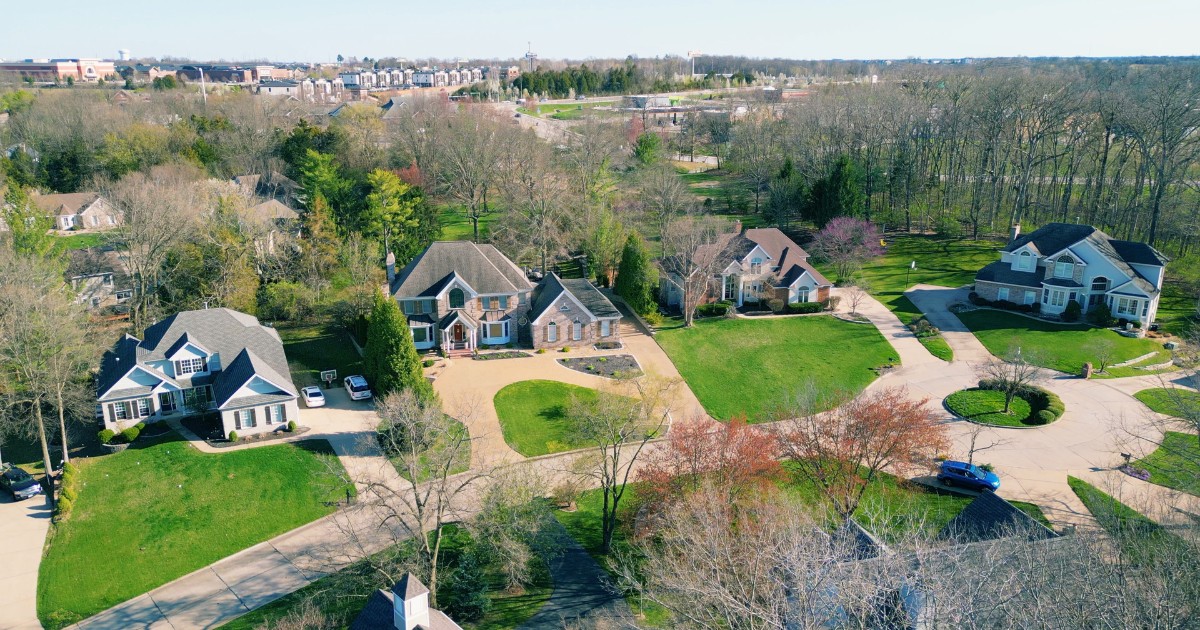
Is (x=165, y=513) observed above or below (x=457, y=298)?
below

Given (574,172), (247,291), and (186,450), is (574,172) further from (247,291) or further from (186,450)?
(186,450)

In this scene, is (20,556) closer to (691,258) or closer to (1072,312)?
(691,258)

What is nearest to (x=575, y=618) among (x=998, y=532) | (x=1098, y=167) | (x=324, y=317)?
(x=998, y=532)

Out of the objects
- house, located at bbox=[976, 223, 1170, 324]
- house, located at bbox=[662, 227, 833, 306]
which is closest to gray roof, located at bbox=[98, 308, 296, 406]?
house, located at bbox=[662, 227, 833, 306]

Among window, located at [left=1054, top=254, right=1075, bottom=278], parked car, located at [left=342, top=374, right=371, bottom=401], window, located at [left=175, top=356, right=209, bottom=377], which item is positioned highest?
window, located at [left=1054, top=254, right=1075, bottom=278]

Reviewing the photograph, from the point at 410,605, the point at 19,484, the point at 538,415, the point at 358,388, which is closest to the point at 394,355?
the point at 358,388

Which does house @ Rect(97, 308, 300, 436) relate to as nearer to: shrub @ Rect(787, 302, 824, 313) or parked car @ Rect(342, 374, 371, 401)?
parked car @ Rect(342, 374, 371, 401)

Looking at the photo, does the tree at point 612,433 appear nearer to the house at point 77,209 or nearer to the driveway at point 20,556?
the driveway at point 20,556
